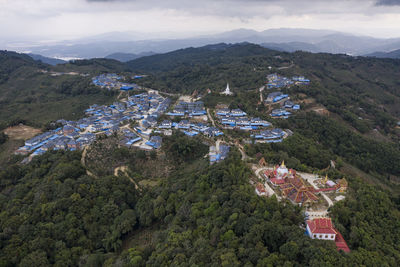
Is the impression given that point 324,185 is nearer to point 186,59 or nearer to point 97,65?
point 97,65

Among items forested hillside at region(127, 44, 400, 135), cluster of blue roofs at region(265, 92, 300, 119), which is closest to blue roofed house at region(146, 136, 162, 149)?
cluster of blue roofs at region(265, 92, 300, 119)

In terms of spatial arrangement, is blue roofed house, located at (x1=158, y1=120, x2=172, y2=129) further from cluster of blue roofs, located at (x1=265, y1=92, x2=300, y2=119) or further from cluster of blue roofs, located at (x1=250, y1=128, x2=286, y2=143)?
cluster of blue roofs, located at (x1=265, y1=92, x2=300, y2=119)

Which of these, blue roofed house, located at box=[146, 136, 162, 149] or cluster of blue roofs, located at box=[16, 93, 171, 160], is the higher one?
cluster of blue roofs, located at box=[16, 93, 171, 160]

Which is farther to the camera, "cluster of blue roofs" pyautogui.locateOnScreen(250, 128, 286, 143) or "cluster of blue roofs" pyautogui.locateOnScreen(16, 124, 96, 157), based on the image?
"cluster of blue roofs" pyautogui.locateOnScreen(250, 128, 286, 143)

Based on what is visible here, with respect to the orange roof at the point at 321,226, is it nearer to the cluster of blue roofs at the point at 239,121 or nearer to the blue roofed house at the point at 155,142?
the cluster of blue roofs at the point at 239,121

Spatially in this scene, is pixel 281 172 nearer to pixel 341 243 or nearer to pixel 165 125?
pixel 341 243

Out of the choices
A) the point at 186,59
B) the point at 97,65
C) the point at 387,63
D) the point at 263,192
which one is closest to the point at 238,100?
the point at 263,192

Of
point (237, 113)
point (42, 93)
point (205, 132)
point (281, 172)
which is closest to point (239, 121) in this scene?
point (237, 113)
